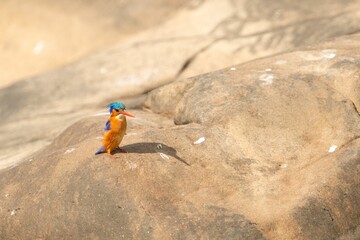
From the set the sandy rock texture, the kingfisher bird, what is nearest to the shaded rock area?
the kingfisher bird

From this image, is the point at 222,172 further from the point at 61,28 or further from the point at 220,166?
the point at 61,28

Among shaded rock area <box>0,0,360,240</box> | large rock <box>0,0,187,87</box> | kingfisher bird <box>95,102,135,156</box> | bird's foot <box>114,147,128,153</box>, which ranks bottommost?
large rock <box>0,0,187,87</box>

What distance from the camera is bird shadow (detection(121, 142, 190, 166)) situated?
5.51 m

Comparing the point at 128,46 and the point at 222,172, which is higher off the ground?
the point at 222,172

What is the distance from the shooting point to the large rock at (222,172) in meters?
5.11

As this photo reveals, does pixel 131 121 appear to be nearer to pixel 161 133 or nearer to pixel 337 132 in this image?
pixel 161 133

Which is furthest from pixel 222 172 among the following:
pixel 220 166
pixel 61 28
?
pixel 61 28

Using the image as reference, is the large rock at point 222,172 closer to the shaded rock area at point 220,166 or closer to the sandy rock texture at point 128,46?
the shaded rock area at point 220,166

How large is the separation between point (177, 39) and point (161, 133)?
5.54 metres

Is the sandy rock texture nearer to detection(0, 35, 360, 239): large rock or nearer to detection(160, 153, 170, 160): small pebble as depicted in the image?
detection(0, 35, 360, 239): large rock

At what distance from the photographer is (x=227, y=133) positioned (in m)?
5.79

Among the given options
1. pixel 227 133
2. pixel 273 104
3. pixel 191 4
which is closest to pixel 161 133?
pixel 227 133

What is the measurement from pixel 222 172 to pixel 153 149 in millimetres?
528

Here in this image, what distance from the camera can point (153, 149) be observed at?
5.54 metres
